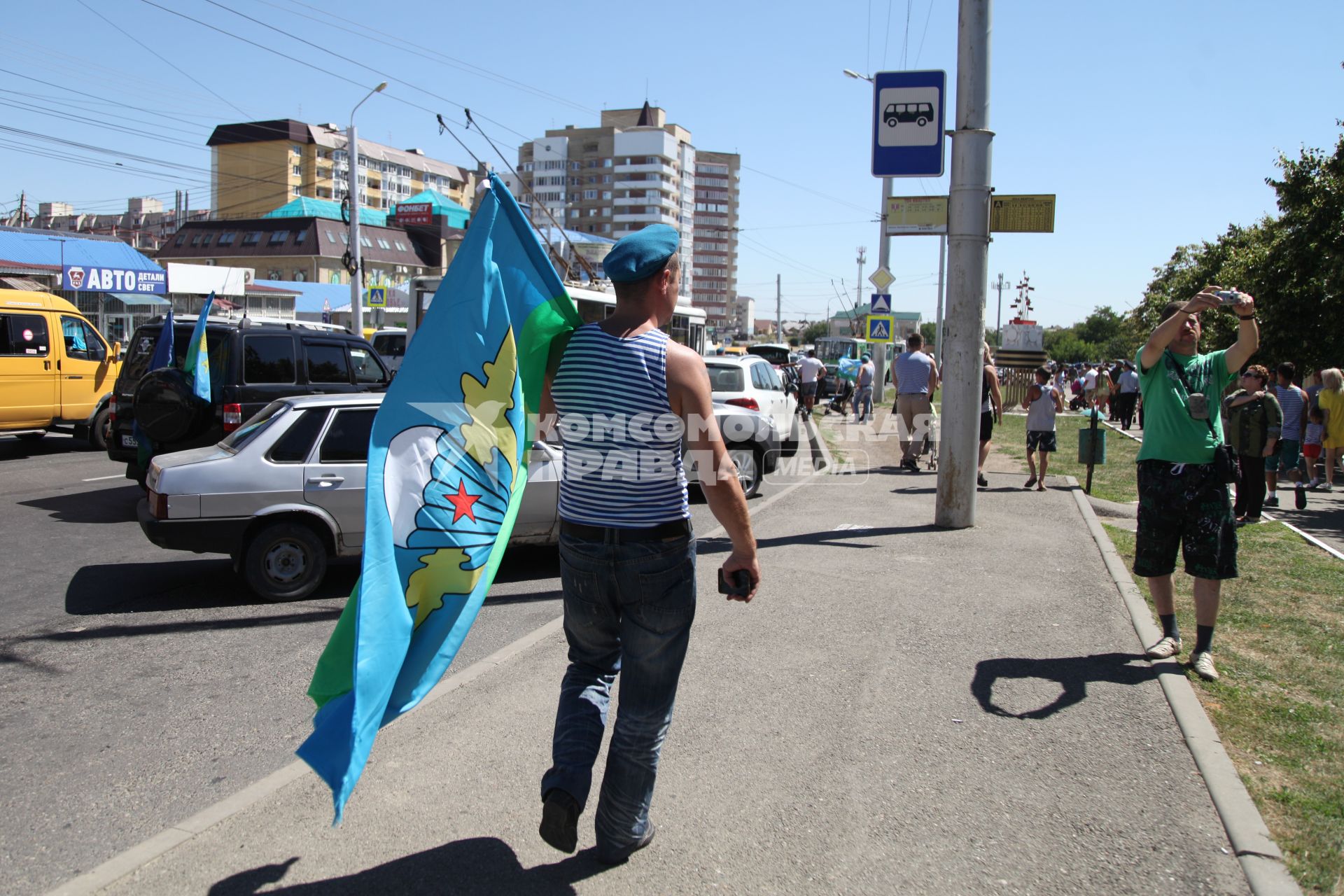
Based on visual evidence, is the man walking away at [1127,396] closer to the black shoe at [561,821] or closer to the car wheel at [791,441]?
the car wheel at [791,441]

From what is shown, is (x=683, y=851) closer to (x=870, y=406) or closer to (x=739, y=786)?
(x=739, y=786)

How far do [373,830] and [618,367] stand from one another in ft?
6.11

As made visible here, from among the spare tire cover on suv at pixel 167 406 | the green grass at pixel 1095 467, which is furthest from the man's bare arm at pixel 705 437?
the spare tire cover on suv at pixel 167 406

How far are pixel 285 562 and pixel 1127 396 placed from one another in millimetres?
25293

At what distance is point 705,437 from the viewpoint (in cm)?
308

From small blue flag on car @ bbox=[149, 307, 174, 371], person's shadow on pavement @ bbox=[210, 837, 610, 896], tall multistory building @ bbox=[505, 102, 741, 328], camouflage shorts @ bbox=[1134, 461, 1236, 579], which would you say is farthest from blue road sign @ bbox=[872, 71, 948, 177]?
tall multistory building @ bbox=[505, 102, 741, 328]

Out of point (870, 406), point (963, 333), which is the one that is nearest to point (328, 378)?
point (963, 333)

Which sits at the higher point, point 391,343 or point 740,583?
point 391,343

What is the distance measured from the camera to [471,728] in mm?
4395

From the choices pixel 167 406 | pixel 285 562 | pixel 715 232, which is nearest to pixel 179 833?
pixel 285 562

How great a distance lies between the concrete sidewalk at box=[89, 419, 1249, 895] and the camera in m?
3.24

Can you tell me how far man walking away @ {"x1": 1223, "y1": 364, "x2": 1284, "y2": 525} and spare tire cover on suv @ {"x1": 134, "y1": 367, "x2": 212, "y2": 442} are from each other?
11.0 meters

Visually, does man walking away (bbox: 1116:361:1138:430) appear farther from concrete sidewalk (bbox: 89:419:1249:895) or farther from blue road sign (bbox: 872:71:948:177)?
concrete sidewalk (bbox: 89:419:1249:895)

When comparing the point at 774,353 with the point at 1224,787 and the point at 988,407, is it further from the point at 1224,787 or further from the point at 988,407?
the point at 1224,787
